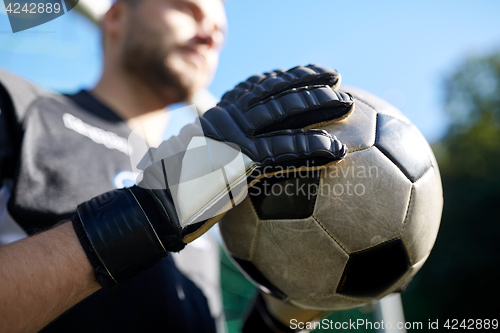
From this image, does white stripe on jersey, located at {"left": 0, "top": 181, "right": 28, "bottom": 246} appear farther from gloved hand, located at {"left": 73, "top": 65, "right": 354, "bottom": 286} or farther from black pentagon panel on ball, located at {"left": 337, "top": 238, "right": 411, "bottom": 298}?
black pentagon panel on ball, located at {"left": 337, "top": 238, "right": 411, "bottom": 298}

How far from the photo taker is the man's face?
6.94 feet

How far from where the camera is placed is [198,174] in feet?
3.01

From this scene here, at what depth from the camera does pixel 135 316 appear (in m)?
1.30

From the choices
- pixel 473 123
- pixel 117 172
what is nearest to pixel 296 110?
pixel 117 172

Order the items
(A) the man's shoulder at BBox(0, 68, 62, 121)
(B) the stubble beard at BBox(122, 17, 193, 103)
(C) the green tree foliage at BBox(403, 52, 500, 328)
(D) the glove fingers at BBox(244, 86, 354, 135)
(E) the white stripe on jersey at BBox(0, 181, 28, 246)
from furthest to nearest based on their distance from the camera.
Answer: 1. (C) the green tree foliage at BBox(403, 52, 500, 328)
2. (B) the stubble beard at BBox(122, 17, 193, 103)
3. (A) the man's shoulder at BBox(0, 68, 62, 121)
4. (E) the white stripe on jersey at BBox(0, 181, 28, 246)
5. (D) the glove fingers at BBox(244, 86, 354, 135)

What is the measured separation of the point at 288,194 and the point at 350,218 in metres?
0.21

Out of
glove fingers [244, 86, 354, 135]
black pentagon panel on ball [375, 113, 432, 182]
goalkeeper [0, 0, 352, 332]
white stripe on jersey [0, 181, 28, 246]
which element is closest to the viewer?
goalkeeper [0, 0, 352, 332]

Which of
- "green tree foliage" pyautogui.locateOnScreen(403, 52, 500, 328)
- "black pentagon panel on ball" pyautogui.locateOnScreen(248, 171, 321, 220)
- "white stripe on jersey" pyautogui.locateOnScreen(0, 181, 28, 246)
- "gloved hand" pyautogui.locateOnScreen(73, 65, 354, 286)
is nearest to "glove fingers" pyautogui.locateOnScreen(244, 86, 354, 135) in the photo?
"gloved hand" pyautogui.locateOnScreen(73, 65, 354, 286)

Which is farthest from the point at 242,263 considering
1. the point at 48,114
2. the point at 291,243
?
the point at 48,114

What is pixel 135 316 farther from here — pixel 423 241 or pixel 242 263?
pixel 423 241

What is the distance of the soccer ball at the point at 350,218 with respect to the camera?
3.38 feet

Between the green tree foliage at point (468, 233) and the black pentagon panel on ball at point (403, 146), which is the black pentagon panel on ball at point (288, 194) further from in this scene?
the green tree foliage at point (468, 233)

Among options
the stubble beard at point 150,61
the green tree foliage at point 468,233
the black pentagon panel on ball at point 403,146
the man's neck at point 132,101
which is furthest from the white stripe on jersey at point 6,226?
the green tree foliage at point 468,233

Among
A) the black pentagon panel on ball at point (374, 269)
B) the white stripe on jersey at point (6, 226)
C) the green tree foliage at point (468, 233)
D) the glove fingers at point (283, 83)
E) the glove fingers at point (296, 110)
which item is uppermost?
the glove fingers at point (283, 83)
